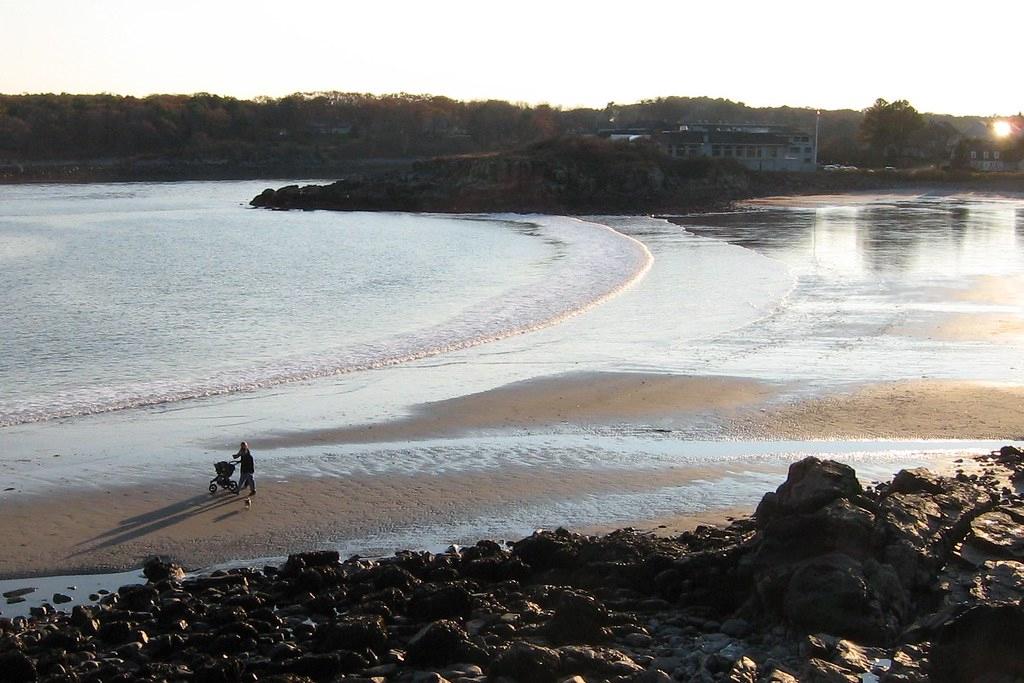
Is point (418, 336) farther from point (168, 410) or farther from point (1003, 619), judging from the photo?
point (1003, 619)

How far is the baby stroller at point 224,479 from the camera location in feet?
42.1

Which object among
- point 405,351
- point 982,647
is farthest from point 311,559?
point 405,351

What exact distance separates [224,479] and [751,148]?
91585 mm

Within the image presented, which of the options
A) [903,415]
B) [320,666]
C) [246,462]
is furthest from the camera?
[903,415]

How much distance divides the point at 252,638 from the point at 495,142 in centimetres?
15360

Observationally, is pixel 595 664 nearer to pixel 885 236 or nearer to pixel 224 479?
pixel 224 479

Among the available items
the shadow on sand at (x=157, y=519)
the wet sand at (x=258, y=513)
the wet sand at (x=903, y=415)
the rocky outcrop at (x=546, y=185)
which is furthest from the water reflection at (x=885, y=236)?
the shadow on sand at (x=157, y=519)

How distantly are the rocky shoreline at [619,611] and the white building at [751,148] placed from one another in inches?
3550

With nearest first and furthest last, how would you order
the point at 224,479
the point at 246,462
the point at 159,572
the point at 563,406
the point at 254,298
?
1. the point at 159,572
2. the point at 246,462
3. the point at 224,479
4. the point at 563,406
5. the point at 254,298

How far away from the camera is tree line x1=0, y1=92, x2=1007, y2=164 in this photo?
143250mm

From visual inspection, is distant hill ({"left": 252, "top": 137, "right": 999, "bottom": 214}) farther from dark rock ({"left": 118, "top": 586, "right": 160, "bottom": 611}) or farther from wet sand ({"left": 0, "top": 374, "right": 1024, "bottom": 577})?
dark rock ({"left": 118, "top": 586, "right": 160, "bottom": 611})

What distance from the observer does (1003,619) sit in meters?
7.63

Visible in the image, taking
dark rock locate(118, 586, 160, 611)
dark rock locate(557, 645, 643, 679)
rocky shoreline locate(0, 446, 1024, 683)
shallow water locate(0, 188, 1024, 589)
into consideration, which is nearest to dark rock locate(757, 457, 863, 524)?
rocky shoreline locate(0, 446, 1024, 683)

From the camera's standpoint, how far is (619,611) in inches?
357
